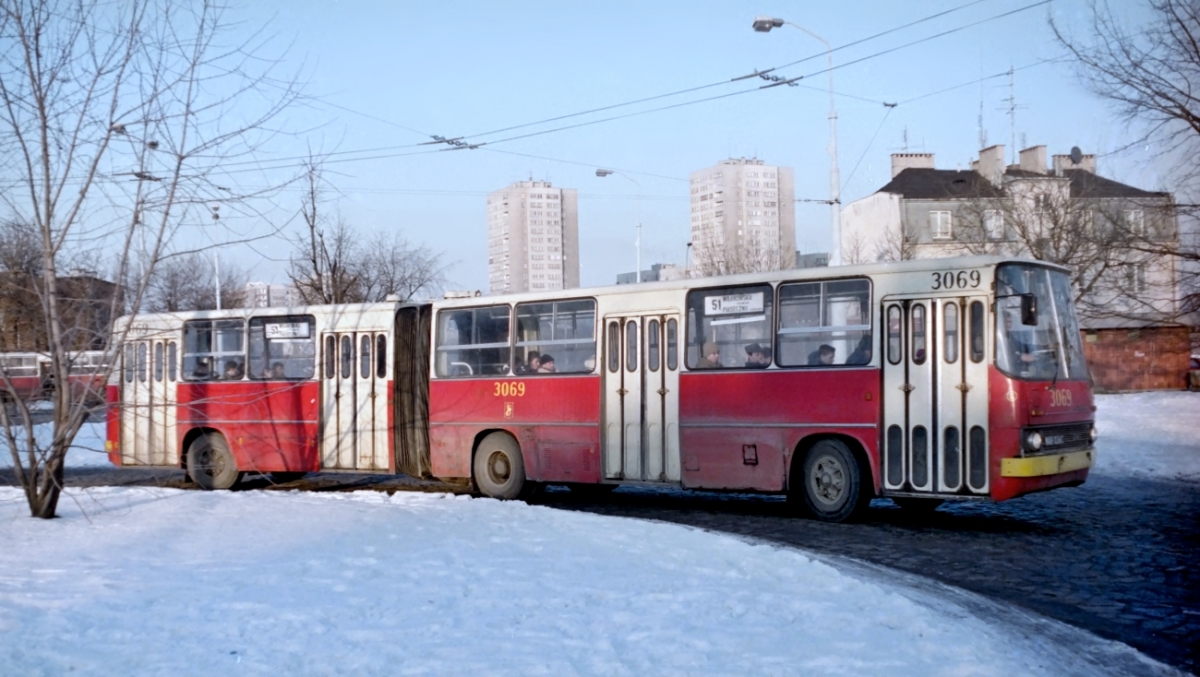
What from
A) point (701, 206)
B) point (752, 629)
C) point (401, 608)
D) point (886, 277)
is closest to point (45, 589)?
point (401, 608)

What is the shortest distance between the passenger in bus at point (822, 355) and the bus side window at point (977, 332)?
1.78 m

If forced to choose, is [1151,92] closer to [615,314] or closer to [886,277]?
[886,277]

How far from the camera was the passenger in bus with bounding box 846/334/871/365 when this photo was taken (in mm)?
13656

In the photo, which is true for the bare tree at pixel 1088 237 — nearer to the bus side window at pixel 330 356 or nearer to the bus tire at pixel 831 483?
the bus tire at pixel 831 483

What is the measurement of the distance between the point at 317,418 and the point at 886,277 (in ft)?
33.4

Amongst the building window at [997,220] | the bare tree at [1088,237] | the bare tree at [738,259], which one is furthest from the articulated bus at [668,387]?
the bare tree at [738,259]

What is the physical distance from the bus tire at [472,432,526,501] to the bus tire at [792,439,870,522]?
4.70m

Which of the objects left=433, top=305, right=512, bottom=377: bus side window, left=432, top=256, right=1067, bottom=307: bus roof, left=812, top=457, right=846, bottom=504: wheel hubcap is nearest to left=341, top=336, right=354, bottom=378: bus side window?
left=433, top=305, right=512, bottom=377: bus side window

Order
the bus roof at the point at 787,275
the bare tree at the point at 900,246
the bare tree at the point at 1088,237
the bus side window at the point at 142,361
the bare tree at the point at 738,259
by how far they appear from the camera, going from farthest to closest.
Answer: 1. the bare tree at the point at 738,259
2. the bare tree at the point at 900,246
3. the bare tree at the point at 1088,237
4. the bus side window at the point at 142,361
5. the bus roof at the point at 787,275

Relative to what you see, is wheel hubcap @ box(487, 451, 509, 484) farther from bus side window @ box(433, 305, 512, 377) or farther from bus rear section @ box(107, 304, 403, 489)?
bus rear section @ box(107, 304, 403, 489)

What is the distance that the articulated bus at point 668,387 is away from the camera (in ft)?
42.4

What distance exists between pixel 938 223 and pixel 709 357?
51.5 meters

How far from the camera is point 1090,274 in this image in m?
38.8

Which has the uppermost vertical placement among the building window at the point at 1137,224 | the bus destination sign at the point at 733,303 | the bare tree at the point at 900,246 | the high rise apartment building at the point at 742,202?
the high rise apartment building at the point at 742,202
